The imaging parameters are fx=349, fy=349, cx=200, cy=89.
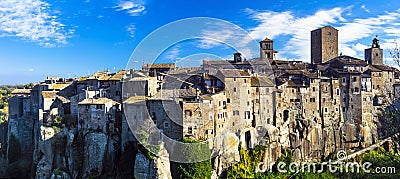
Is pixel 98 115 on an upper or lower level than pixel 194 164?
upper

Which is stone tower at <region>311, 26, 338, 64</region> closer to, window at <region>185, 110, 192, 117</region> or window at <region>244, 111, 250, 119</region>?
window at <region>244, 111, 250, 119</region>

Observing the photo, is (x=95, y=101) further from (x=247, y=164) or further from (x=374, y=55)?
(x=374, y=55)

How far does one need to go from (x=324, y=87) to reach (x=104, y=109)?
22659mm

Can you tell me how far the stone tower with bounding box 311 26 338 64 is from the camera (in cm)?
4581

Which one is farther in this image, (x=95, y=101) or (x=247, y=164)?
(x=247, y=164)

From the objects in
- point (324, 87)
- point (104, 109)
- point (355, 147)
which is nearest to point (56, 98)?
point (104, 109)

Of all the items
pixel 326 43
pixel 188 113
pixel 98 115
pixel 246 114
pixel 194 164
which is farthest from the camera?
pixel 326 43

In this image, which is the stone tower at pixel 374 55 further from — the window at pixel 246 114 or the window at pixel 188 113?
the window at pixel 188 113

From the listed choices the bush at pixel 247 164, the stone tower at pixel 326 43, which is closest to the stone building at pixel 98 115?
the bush at pixel 247 164

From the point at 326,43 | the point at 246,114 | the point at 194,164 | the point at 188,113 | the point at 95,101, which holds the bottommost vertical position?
the point at 194,164

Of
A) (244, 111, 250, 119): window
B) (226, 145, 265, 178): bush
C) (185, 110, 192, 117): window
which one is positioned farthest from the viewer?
(244, 111, 250, 119): window

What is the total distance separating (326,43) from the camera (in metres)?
46.0

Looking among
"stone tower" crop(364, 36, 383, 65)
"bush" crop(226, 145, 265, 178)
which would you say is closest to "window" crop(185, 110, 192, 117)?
"bush" crop(226, 145, 265, 178)

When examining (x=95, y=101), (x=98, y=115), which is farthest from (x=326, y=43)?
(x=98, y=115)
